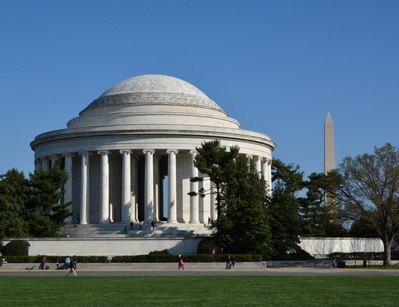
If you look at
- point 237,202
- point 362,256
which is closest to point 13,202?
point 237,202

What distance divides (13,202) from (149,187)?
698 inches

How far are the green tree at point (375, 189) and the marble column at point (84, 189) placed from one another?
3191cm

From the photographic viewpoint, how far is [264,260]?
231 feet

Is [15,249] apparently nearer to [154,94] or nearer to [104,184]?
[104,184]

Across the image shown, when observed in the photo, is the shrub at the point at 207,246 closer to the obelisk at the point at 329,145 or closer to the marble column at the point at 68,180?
the marble column at the point at 68,180

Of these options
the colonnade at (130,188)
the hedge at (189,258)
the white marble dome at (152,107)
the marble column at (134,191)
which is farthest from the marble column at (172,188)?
the hedge at (189,258)

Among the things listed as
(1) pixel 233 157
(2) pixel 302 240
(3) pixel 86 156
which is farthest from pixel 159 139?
(2) pixel 302 240

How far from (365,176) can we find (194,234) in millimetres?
20720

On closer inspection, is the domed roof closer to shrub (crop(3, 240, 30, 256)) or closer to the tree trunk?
shrub (crop(3, 240, 30, 256))

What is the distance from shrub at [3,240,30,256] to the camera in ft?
237

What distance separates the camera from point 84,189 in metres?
90.3

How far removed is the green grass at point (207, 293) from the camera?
30.0 m

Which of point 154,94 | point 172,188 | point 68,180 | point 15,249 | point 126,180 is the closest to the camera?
point 15,249

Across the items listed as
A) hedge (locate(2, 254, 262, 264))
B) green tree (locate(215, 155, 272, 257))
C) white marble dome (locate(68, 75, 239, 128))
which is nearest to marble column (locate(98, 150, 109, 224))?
white marble dome (locate(68, 75, 239, 128))
